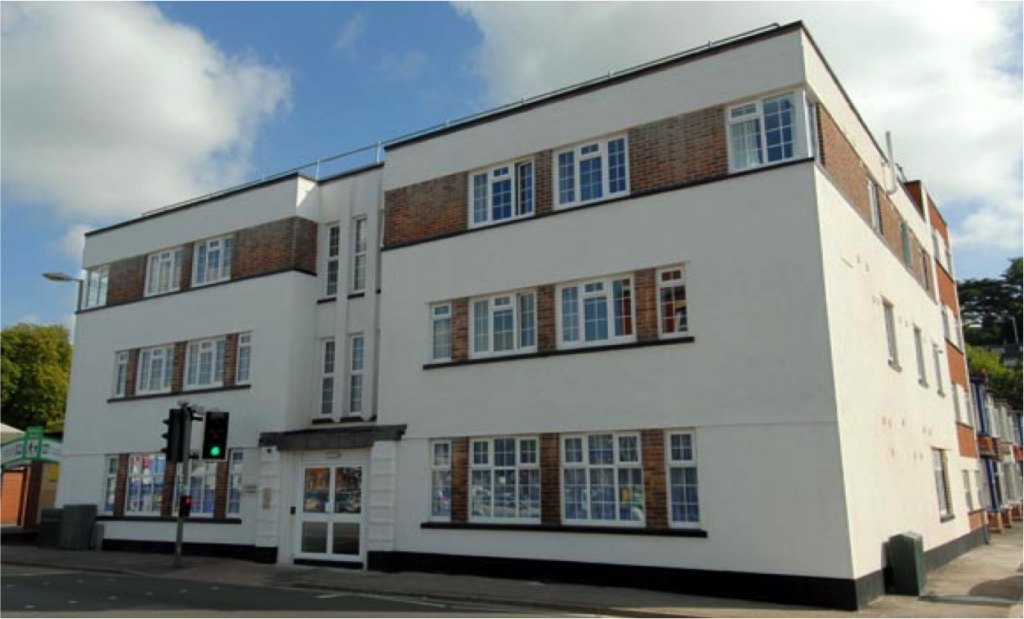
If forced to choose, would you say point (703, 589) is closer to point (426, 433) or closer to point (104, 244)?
point (426, 433)

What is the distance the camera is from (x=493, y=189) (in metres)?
17.9

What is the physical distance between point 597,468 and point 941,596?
6.02m

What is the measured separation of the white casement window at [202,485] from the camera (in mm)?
20641

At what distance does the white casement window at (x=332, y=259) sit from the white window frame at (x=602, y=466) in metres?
8.46

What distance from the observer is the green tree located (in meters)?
48.6

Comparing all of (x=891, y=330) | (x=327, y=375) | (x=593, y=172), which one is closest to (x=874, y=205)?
(x=891, y=330)

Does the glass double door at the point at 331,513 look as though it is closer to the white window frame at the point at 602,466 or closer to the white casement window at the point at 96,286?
the white window frame at the point at 602,466

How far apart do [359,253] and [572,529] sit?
30.8 feet

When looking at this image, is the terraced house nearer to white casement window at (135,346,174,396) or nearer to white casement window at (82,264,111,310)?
white casement window at (135,346,174,396)

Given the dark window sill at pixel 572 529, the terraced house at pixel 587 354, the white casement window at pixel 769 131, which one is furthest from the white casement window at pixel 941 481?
the white casement window at pixel 769 131

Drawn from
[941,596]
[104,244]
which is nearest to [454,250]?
[941,596]

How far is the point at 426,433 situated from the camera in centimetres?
1730

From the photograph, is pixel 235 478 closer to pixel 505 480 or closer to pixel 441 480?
pixel 441 480

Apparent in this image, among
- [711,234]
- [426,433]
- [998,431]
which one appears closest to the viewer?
[711,234]
